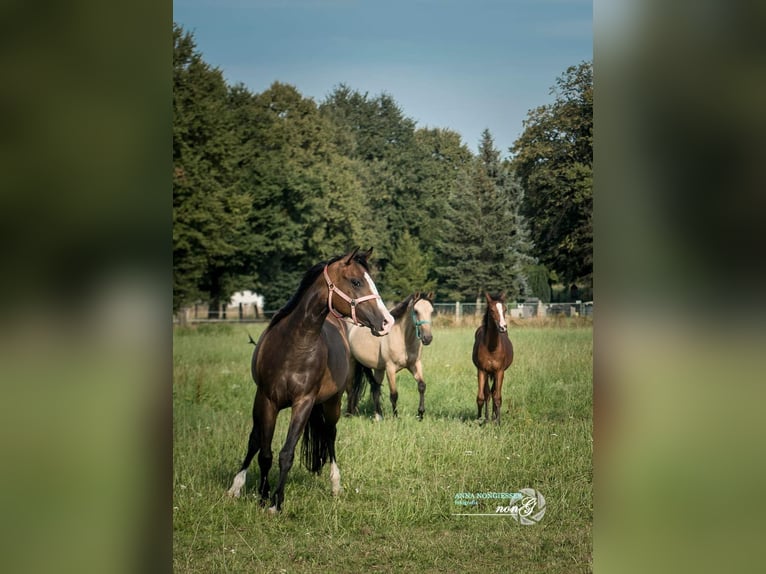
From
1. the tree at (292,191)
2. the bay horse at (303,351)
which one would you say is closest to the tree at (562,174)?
the tree at (292,191)

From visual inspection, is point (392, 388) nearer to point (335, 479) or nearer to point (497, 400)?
point (497, 400)

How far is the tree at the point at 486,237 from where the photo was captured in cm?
550

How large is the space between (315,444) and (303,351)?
83 centimetres

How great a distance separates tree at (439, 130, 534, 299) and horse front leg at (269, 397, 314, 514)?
1.40 meters

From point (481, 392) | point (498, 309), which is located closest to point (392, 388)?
point (481, 392)

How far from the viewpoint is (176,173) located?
5.16m

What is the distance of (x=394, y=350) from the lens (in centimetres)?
576

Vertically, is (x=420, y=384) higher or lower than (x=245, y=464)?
higher

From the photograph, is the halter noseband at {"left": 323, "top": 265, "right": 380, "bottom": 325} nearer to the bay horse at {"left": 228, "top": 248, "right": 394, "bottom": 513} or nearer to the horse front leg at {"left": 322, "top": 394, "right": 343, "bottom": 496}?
the bay horse at {"left": 228, "top": 248, "right": 394, "bottom": 513}

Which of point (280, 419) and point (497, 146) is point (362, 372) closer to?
point (280, 419)

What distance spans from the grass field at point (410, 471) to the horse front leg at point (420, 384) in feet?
0.14

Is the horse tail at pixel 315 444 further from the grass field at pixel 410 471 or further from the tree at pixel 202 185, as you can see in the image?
the tree at pixel 202 185
